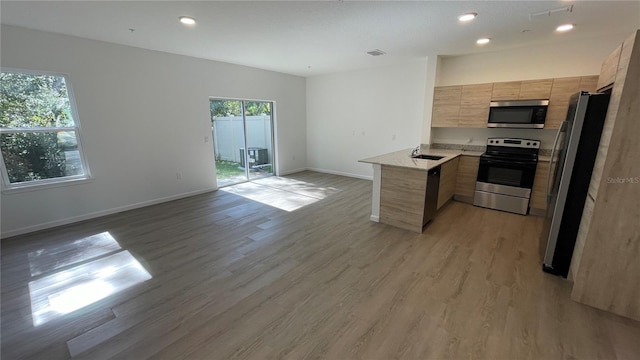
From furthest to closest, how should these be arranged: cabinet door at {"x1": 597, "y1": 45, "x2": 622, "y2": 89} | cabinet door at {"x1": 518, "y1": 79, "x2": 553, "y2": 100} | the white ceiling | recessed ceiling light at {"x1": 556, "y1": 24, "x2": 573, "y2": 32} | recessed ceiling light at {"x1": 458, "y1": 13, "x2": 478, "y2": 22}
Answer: cabinet door at {"x1": 518, "y1": 79, "x2": 553, "y2": 100} < recessed ceiling light at {"x1": 556, "y1": 24, "x2": 573, "y2": 32} < recessed ceiling light at {"x1": 458, "y1": 13, "x2": 478, "y2": 22} < the white ceiling < cabinet door at {"x1": 597, "y1": 45, "x2": 622, "y2": 89}

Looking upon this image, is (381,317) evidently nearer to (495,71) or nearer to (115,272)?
(115,272)

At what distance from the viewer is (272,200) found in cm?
490

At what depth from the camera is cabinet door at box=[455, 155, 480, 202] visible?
4.41 metres

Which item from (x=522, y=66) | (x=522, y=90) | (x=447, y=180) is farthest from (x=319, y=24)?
(x=522, y=66)

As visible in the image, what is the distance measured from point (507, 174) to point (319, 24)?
358cm

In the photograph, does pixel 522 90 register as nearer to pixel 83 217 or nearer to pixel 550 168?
pixel 550 168

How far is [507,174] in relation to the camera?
4090 mm

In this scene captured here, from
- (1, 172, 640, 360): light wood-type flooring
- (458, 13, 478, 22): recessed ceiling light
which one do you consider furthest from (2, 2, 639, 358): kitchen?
(458, 13, 478, 22): recessed ceiling light

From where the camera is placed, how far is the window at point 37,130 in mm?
3301

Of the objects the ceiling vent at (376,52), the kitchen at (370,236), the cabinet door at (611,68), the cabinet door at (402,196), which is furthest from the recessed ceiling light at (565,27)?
the cabinet door at (402,196)

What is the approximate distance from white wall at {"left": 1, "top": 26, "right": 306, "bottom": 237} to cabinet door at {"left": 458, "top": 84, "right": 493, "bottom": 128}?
437 centimetres

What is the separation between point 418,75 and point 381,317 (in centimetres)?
487

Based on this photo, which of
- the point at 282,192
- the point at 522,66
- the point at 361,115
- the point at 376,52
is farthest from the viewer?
the point at 361,115

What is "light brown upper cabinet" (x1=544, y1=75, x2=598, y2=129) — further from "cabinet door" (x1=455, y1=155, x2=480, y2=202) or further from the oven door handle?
"cabinet door" (x1=455, y1=155, x2=480, y2=202)
